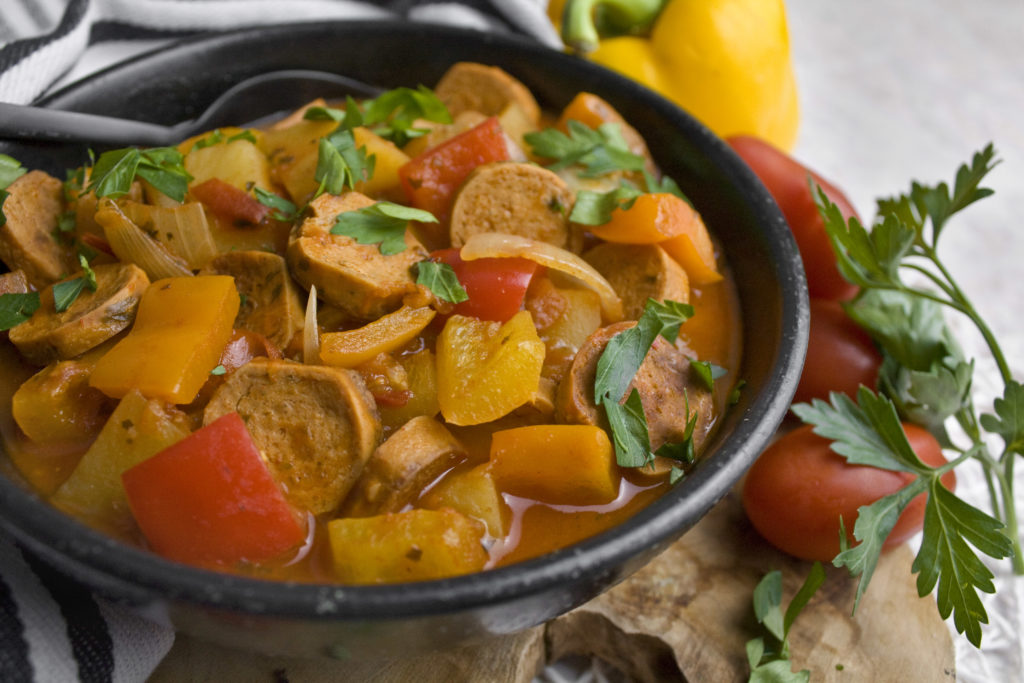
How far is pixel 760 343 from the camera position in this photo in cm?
263

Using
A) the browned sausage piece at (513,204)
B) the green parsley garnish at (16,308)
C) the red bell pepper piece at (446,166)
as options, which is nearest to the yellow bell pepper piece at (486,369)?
the browned sausage piece at (513,204)

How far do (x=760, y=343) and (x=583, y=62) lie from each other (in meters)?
1.47

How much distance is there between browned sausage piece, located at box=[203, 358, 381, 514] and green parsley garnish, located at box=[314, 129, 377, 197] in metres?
0.63

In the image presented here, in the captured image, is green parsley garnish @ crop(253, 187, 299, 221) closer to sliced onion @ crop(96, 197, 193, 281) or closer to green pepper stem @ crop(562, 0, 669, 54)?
sliced onion @ crop(96, 197, 193, 281)

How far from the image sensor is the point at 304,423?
2.16m

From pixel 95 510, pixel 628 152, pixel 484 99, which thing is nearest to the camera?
pixel 95 510

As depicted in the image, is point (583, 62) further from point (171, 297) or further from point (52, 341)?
point (52, 341)

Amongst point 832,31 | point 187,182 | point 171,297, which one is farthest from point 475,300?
point 832,31

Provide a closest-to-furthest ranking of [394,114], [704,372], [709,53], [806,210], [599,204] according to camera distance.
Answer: [704,372] < [599,204] < [394,114] < [806,210] < [709,53]

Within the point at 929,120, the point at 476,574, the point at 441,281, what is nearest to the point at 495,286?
the point at 441,281

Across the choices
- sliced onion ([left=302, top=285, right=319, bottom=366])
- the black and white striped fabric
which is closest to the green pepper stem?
the black and white striped fabric

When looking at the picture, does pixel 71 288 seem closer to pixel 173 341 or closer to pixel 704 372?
pixel 173 341

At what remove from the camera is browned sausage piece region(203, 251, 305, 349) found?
2.36 meters

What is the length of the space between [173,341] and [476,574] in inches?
38.0
